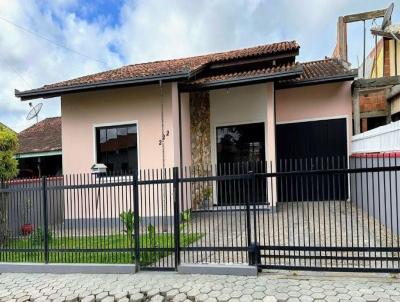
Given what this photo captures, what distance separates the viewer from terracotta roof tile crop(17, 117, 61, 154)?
16.8 m

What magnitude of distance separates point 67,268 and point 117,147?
4.60m

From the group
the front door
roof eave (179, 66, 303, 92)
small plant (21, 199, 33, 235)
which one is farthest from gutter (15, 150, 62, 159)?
roof eave (179, 66, 303, 92)

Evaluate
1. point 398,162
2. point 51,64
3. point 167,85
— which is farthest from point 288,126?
point 51,64

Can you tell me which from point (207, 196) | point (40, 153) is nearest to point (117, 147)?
point (207, 196)

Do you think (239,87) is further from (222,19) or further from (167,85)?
(222,19)

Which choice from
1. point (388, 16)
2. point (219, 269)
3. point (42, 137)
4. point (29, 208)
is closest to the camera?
point (219, 269)

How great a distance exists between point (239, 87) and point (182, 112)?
2082 mm

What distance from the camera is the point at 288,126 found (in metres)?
11.5

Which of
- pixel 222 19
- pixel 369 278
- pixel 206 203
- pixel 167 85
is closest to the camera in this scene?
pixel 369 278

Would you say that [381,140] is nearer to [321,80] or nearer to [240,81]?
[321,80]

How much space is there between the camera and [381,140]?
295 inches

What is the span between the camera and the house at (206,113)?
9.69 m

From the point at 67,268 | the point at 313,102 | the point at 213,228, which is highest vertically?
the point at 313,102

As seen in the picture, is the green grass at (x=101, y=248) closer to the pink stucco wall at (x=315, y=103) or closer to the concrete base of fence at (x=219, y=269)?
the concrete base of fence at (x=219, y=269)
